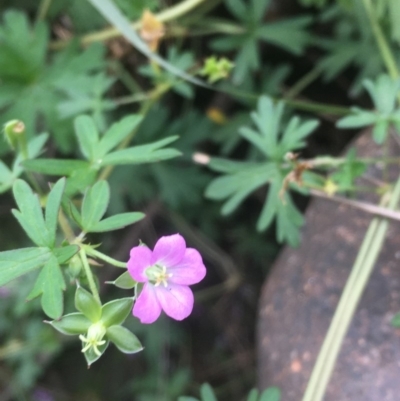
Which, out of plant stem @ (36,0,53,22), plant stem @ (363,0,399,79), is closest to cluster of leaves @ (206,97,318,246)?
plant stem @ (363,0,399,79)

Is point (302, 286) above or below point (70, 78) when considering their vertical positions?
below

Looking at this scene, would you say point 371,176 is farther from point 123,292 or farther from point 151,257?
point 123,292

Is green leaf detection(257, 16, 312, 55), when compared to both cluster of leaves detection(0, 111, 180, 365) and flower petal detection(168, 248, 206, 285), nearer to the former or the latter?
cluster of leaves detection(0, 111, 180, 365)

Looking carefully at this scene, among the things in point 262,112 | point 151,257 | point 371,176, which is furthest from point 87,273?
point 371,176

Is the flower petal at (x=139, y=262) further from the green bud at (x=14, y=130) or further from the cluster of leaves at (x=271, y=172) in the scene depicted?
the cluster of leaves at (x=271, y=172)

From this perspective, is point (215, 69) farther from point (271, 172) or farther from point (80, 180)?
point (80, 180)

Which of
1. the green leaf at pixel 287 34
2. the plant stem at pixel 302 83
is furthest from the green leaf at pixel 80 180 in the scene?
the plant stem at pixel 302 83
